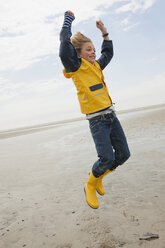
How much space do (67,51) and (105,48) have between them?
3.58 feet

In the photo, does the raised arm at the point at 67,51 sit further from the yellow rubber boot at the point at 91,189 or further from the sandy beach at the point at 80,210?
the sandy beach at the point at 80,210

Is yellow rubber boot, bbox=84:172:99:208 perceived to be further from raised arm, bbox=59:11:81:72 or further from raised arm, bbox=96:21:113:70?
raised arm, bbox=96:21:113:70

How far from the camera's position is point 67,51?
2.90 m

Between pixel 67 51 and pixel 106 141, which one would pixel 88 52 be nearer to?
pixel 67 51

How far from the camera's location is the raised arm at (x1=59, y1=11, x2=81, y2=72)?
2906 millimetres

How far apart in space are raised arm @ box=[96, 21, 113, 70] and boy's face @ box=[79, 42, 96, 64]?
421 mm

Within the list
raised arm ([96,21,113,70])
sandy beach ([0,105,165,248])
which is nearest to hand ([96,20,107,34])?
raised arm ([96,21,113,70])

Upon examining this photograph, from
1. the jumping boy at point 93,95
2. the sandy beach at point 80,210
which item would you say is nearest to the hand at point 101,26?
the jumping boy at point 93,95

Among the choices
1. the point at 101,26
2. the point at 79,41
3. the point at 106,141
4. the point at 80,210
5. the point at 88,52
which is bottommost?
the point at 80,210

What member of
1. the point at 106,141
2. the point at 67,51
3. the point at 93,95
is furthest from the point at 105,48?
the point at 106,141

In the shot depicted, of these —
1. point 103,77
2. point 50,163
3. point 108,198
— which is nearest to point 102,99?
point 103,77

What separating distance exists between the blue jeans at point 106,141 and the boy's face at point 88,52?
90 cm

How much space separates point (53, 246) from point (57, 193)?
1.62 metres

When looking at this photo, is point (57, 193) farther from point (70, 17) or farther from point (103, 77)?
point (70, 17)
